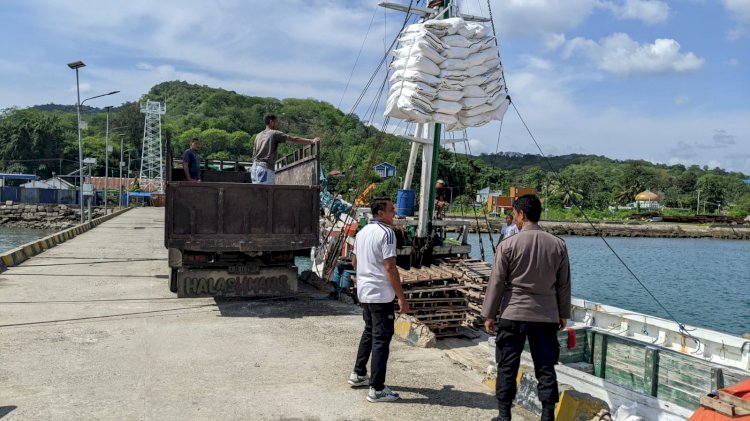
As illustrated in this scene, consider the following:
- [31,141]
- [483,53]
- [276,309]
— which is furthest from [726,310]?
[31,141]

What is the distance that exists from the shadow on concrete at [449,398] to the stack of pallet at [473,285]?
370 cm

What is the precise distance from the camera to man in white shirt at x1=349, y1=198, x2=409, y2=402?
4984 millimetres

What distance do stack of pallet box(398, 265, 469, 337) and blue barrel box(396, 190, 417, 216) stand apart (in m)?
3.74

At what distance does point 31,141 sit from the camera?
90.6 m

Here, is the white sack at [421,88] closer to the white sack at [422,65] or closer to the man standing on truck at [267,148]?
the white sack at [422,65]

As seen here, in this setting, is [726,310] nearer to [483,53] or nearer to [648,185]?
[483,53]

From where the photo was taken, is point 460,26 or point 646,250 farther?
point 646,250

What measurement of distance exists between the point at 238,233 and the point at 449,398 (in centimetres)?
454

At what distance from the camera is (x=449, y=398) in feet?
17.3

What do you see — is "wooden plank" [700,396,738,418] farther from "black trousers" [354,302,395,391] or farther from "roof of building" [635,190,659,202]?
"roof of building" [635,190,659,202]

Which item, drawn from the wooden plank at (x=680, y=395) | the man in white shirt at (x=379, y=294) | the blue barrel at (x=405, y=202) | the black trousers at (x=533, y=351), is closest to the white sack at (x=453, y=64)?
the blue barrel at (x=405, y=202)

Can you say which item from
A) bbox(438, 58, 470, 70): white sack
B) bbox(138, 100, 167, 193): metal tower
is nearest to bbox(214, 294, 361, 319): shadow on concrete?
bbox(438, 58, 470, 70): white sack

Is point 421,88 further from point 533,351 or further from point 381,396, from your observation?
point 533,351

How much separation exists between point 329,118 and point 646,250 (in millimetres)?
81520
